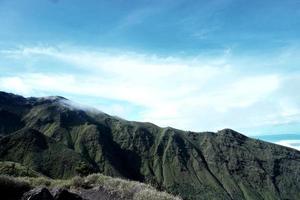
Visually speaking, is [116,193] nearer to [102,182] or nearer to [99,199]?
[99,199]

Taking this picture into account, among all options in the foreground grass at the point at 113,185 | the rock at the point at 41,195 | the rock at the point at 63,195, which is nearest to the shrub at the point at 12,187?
the foreground grass at the point at 113,185

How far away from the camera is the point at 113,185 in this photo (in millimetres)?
25688

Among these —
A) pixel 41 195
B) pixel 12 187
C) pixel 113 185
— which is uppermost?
pixel 113 185

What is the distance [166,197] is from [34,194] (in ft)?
21.9

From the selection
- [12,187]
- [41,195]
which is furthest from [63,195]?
[12,187]

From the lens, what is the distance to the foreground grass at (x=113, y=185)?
2153 cm

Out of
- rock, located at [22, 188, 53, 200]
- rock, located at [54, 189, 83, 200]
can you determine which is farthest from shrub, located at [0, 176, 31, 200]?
rock, located at [54, 189, 83, 200]

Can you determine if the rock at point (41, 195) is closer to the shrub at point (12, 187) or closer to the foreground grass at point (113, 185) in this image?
the shrub at point (12, 187)

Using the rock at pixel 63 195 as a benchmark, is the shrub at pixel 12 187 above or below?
below

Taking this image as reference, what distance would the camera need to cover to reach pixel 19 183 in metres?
25.1

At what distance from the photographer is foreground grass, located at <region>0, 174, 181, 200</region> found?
70.6ft

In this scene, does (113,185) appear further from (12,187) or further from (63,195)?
(12,187)

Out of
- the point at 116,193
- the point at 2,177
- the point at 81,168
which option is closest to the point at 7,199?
the point at 2,177

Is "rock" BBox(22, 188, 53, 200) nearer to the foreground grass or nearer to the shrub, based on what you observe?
the shrub
